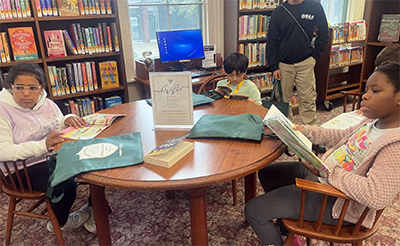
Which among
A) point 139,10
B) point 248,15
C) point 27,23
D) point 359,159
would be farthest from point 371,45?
point 27,23

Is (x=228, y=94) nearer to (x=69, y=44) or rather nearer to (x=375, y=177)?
(x=375, y=177)

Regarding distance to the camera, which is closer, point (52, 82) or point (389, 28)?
point (52, 82)

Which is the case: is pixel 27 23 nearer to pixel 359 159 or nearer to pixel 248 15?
pixel 248 15

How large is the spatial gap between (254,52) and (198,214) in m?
2.74

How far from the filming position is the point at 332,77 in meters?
4.30

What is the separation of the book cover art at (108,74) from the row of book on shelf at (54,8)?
18.3 inches

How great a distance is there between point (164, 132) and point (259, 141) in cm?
47

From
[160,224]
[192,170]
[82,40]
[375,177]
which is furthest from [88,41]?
[375,177]

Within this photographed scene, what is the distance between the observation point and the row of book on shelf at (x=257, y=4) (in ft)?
11.0

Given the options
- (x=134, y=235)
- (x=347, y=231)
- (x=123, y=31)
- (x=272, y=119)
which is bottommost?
(x=134, y=235)

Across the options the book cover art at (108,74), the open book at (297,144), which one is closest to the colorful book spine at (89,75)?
the book cover art at (108,74)

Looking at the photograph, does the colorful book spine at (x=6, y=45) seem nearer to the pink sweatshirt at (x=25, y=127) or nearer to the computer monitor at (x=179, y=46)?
the pink sweatshirt at (x=25, y=127)

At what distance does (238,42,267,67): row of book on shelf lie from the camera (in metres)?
3.55

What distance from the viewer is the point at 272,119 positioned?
3.84ft
